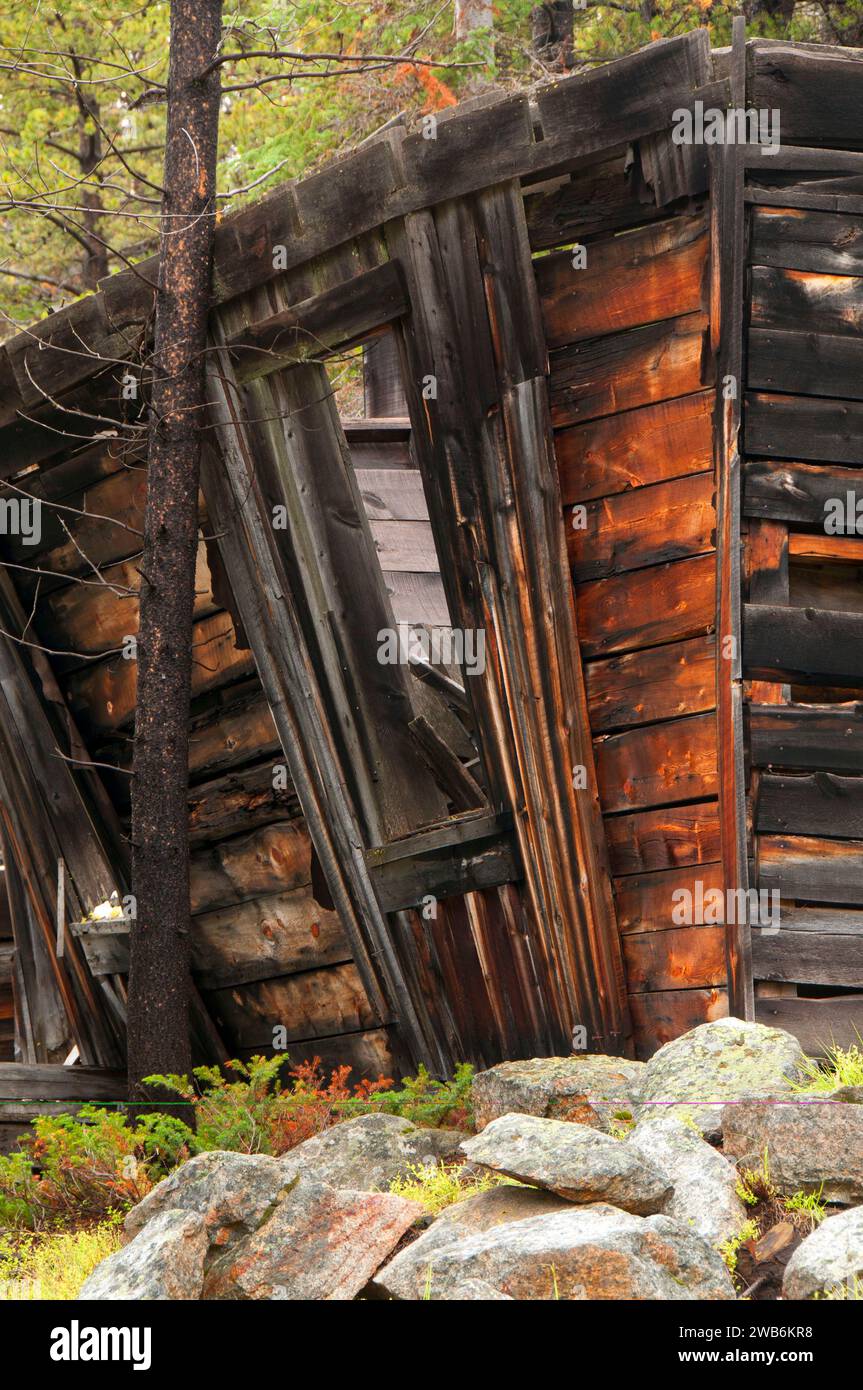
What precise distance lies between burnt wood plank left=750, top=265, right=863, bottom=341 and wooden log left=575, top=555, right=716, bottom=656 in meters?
0.95

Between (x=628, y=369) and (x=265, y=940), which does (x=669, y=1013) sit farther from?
(x=628, y=369)

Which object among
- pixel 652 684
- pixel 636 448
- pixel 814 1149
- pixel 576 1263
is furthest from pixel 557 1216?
pixel 636 448

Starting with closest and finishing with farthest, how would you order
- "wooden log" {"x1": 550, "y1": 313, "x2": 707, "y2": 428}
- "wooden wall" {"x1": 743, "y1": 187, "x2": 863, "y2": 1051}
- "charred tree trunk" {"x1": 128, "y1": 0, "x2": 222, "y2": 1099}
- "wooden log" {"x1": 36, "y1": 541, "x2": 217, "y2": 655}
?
"wooden wall" {"x1": 743, "y1": 187, "x2": 863, "y2": 1051} → "wooden log" {"x1": 550, "y1": 313, "x2": 707, "y2": 428} → "charred tree trunk" {"x1": 128, "y1": 0, "x2": 222, "y2": 1099} → "wooden log" {"x1": 36, "y1": 541, "x2": 217, "y2": 655}

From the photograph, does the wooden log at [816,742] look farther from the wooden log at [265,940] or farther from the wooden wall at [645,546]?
the wooden log at [265,940]

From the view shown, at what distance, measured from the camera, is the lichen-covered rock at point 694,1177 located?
3561 millimetres

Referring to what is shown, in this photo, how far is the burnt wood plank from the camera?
5031mm

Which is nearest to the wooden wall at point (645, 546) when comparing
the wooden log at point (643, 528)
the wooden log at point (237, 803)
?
the wooden log at point (643, 528)

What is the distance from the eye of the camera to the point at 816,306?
199 inches

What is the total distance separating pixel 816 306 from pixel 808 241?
25 cm

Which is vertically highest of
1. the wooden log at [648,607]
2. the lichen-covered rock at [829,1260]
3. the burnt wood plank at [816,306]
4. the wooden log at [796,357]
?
the burnt wood plank at [816,306]

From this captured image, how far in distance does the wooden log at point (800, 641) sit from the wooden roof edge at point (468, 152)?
76.2 inches

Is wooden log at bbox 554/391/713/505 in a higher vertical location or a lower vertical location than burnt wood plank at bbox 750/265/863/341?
lower

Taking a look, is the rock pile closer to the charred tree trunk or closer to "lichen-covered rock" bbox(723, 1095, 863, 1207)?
"lichen-covered rock" bbox(723, 1095, 863, 1207)

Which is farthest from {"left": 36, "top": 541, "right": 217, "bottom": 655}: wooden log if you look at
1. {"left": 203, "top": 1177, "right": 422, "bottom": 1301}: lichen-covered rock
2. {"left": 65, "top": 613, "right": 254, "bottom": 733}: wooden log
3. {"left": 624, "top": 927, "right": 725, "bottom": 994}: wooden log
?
{"left": 203, "top": 1177, "right": 422, "bottom": 1301}: lichen-covered rock
